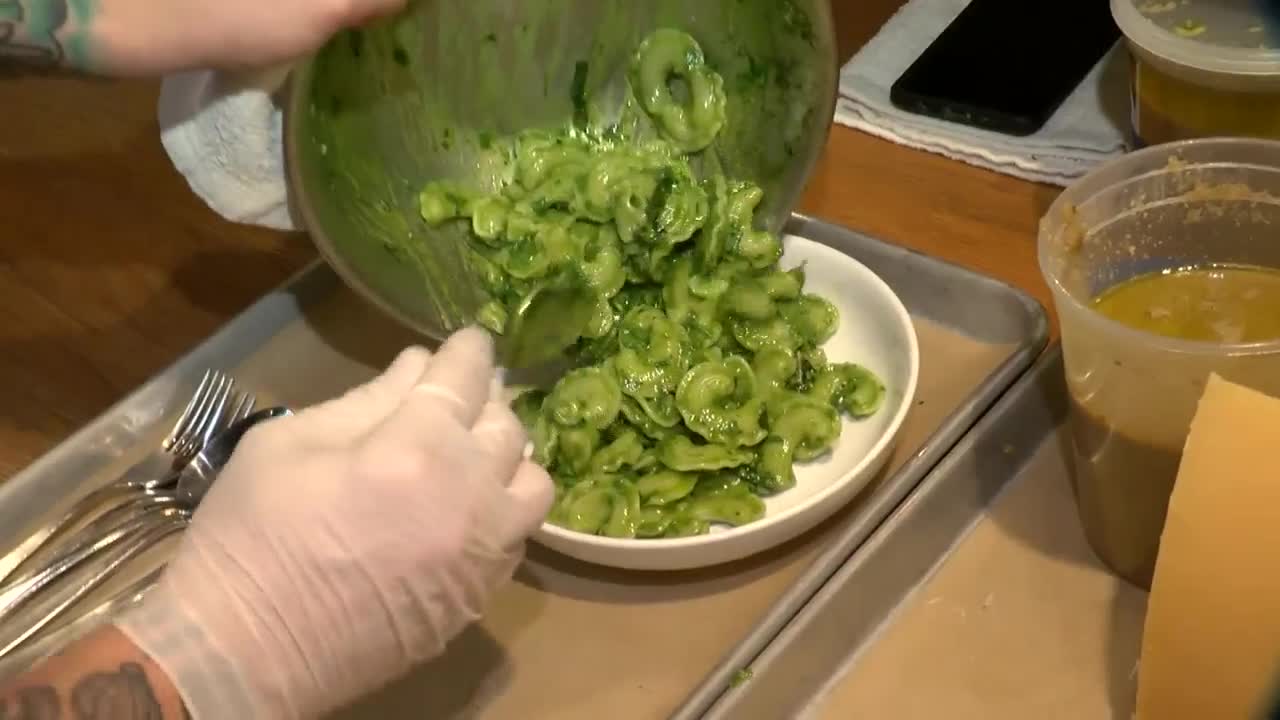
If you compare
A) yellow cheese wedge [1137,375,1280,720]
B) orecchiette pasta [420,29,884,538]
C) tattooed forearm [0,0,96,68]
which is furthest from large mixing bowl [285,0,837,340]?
yellow cheese wedge [1137,375,1280,720]

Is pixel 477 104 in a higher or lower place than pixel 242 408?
higher

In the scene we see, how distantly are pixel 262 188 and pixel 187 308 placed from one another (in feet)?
1.05

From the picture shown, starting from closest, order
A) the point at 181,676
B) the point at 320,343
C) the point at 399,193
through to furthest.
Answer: the point at 181,676
the point at 399,193
the point at 320,343

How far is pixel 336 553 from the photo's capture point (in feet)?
1.78

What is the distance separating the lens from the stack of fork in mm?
694

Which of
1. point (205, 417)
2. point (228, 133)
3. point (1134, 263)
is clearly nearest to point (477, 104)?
point (228, 133)

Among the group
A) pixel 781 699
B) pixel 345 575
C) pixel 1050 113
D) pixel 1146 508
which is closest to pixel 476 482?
pixel 345 575

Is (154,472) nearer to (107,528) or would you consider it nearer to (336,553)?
(107,528)

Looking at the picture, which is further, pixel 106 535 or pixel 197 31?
pixel 106 535

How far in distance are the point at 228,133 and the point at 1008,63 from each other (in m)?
0.62

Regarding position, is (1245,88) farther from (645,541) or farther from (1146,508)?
(645,541)

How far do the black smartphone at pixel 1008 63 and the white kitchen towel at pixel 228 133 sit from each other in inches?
20.5

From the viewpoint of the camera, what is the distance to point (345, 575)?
0.55m

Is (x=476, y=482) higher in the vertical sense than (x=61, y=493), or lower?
higher
